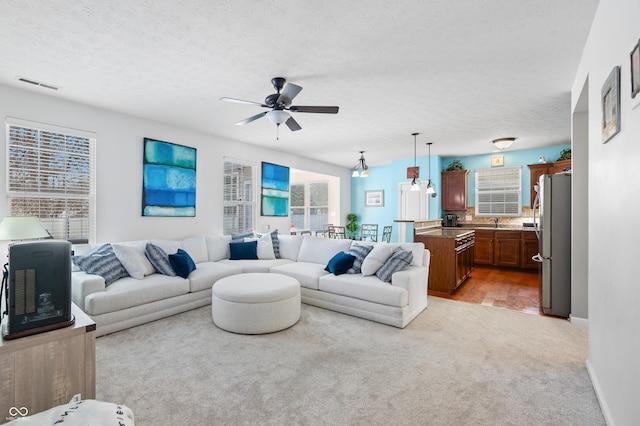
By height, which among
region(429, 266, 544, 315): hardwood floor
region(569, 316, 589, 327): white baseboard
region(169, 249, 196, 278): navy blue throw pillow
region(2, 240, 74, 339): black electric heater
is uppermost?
region(2, 240, 74, 339): black electric heater

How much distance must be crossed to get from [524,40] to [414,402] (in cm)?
296

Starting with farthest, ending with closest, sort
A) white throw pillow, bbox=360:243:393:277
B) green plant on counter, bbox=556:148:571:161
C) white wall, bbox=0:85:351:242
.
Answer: green plant on counter, bbox=556:148:571:161 < white throw pillow, bbox=360:243:393:277 < white wall, bbox=0:85:351:242

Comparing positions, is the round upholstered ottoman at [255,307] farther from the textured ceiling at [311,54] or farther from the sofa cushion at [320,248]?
the textured ceiling at [311,54]

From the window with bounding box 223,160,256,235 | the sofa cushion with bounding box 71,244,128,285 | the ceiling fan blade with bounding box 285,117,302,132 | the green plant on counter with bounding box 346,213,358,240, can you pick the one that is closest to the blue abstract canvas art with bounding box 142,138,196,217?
the window with bounding box 223,160,256,235

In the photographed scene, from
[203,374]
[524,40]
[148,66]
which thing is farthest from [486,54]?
[203,374]

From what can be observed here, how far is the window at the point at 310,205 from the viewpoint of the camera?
952 centimetres

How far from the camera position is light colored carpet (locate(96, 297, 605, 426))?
1.90 m

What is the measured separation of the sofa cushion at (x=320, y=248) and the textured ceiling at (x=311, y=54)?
6.28 ft

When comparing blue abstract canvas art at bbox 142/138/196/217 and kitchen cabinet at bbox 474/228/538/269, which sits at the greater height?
blue abstract canvas art at bbox 142/138/196/217

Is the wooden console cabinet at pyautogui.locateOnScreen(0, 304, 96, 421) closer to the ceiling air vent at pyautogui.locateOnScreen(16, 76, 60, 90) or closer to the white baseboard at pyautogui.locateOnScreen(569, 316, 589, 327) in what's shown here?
the ceiling air vent at pyautogui.locateOnScreen(16, 76, 60, 90)

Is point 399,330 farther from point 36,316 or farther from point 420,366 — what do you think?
point 36,316

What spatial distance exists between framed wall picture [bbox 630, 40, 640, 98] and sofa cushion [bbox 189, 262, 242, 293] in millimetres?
4202

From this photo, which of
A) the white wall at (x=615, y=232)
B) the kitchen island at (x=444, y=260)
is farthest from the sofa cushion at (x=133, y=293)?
the white wall at (x=615, y=232)

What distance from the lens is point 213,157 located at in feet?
18.3
